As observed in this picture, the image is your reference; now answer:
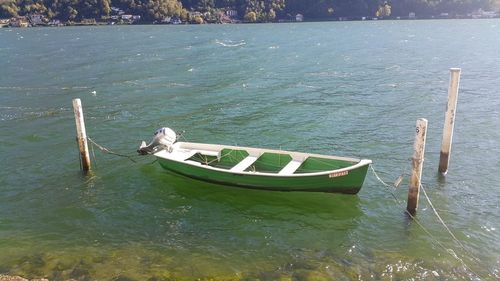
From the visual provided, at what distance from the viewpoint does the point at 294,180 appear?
60.8 ft

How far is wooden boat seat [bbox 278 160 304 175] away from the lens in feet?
62.9

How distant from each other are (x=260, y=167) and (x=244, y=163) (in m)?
0.98

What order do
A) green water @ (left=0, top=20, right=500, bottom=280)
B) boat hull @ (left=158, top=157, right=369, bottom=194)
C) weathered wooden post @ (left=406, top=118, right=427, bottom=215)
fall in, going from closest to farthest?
green water @ (left=0, top=20, right=500, bottom=280), weathered wooden post @ (left=406, top=118, right=427, bottom=215), boat hull @ (left=158, top=157, right=369, bottom=194)

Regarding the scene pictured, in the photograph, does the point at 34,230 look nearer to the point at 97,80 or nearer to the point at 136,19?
the point at 97,80

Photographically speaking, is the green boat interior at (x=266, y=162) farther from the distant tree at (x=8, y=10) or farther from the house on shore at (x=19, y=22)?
the distant tree at (x=8, y=10)

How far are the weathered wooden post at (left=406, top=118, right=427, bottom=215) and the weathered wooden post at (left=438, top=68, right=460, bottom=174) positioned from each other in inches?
152

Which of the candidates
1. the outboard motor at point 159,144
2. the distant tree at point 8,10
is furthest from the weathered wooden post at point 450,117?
the distant tree at point 8,10

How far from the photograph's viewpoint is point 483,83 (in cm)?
4272

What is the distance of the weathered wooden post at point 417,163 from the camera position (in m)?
15.6

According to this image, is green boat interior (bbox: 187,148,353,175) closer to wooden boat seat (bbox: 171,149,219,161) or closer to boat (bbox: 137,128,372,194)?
boat (bbox: 137,128,372,194)

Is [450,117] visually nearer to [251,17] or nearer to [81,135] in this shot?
[81,135]

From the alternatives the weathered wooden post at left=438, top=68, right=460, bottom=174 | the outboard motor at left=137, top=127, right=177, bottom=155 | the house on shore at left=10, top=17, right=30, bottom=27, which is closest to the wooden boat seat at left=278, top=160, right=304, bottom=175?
the outboard motor at left=137, top=127, right=177, bottom=155

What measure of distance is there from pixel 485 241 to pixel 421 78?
32.6 metres

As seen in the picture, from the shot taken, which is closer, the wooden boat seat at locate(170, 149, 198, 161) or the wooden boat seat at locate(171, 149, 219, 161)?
the wooden boat seat at locate(170, 149, 198, 161)
